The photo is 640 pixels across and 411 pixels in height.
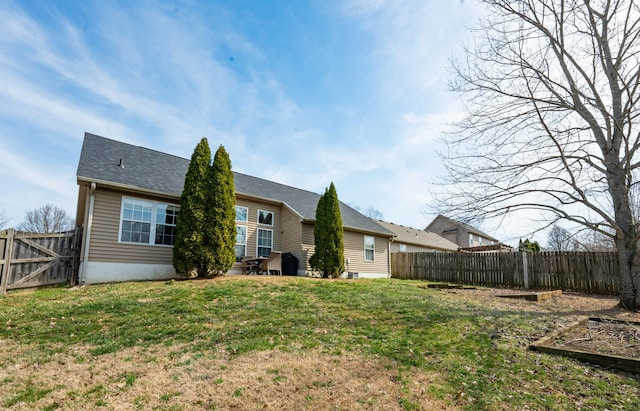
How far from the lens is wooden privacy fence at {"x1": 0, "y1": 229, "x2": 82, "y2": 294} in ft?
29.7

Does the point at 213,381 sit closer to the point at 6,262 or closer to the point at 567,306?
the point at 6,262

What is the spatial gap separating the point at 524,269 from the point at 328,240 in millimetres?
8190

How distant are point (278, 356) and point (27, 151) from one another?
728 inches

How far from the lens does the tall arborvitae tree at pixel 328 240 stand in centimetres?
1444

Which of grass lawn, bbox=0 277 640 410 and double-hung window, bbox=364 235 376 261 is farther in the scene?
double-hung window, bbox=364 235 376 261

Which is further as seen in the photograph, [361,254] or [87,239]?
[361,254]

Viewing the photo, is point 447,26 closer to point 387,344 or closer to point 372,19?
point 372,19

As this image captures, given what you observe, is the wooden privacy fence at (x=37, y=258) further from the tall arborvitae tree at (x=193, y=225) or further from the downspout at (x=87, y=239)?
the tall arborvitae tree at (x=193, y=225)

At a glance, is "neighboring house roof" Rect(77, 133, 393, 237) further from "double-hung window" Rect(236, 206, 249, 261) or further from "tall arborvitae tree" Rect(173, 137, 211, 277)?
"tall arborvitae tree" Rect(173, 137, 211, 277)

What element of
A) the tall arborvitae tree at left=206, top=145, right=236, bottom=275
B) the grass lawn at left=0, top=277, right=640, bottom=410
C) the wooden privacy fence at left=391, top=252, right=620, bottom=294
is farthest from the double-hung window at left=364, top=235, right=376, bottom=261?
the grass lawn at left=0, top=277, right=640, bottom=410

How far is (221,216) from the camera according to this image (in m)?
11.4

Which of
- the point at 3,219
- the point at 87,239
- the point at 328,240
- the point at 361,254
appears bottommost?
the point at 361,254

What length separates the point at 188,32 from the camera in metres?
9.60

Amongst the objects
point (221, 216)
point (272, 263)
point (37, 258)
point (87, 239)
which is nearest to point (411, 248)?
point (272, 263)
